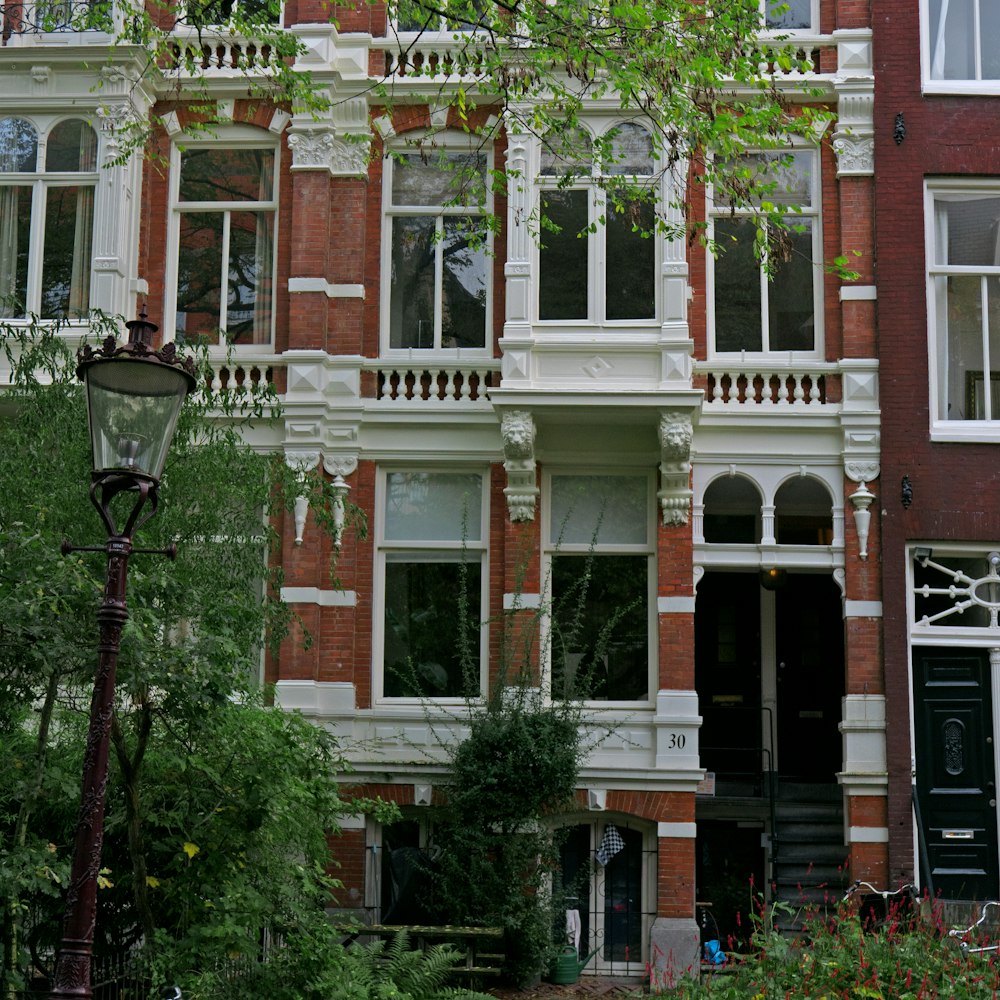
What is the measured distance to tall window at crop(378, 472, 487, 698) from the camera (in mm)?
16734

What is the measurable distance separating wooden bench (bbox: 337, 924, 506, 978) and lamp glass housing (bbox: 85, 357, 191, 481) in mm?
6405

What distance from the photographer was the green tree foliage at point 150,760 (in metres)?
9.41

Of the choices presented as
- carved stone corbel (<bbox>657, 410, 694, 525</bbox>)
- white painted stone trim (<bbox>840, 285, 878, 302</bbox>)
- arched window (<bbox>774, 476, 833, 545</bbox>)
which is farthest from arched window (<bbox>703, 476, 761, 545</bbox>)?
white painted stone trim (<bbox>840, 285, 878, 302</bbox>)

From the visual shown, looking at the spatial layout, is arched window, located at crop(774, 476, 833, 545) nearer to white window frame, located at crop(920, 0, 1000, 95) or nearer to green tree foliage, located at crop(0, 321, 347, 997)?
white window frame, located at crop(920, 0, 1000, 95)

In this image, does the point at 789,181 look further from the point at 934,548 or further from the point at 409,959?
the point at 409,959

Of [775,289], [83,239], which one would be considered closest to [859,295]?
[775,289]

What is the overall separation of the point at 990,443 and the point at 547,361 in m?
4.99

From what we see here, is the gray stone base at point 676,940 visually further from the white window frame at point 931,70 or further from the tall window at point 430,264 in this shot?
the white window frame at point 931,70

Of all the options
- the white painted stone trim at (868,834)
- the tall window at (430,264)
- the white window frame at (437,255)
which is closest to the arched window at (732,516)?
the white window frame at (437,255)

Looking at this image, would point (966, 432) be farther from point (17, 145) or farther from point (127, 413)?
point (17, 145)

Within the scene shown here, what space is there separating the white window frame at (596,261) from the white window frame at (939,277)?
3083mm

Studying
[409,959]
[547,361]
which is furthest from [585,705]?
[409,959]

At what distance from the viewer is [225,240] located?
17.5 meters

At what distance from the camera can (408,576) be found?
16938 mm
